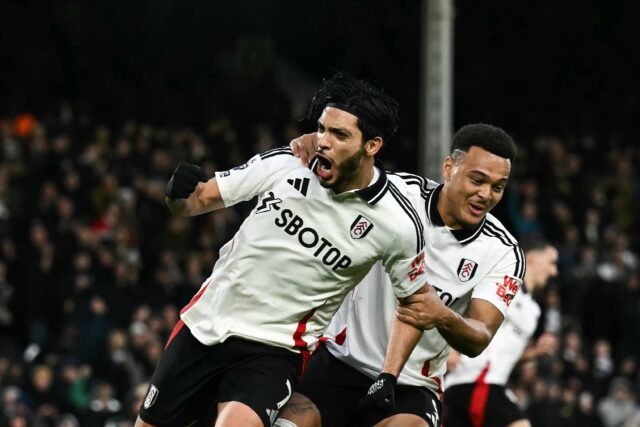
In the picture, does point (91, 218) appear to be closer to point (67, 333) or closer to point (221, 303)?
point (67, 333)

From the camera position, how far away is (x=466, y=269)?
20.9 feet

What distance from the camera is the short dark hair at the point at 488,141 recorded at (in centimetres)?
624

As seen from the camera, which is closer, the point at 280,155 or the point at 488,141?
the point at 280,155

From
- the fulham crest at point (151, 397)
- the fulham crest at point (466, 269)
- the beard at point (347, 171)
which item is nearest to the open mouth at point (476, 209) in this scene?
the fulham crest at point (466, 269)

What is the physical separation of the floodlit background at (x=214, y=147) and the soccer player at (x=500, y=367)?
11.7ft

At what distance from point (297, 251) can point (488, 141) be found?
1.16 m

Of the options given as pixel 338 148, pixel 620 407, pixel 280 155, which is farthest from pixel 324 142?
pixel 620 407

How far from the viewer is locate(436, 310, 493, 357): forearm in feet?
19.5

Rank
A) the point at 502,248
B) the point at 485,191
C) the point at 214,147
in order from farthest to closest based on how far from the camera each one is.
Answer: the point at 214,147, the point at 502,248, the point at 485,191

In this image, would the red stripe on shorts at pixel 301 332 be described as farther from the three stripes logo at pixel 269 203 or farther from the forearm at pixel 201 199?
the forearm at pixel 201 199

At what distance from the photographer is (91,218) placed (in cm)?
1487

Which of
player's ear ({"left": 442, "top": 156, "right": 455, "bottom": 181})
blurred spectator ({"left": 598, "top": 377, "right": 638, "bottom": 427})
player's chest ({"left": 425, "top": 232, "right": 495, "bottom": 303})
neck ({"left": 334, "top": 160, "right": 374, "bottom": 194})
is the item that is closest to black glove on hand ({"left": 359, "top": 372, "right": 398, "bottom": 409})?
player's chest ({"left": 425, "top": 232, "right": 495, "bottom": 303})

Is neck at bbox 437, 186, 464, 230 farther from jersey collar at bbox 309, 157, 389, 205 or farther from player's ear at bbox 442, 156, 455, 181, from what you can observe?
jersey collar at bbox 309, 157, 389, 205

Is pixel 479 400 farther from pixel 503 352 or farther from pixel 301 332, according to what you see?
pixel 301 332
